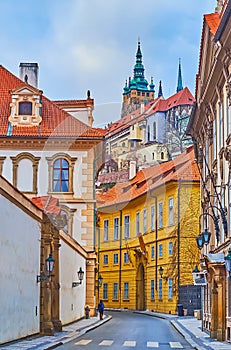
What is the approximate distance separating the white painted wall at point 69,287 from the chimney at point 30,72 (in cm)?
1520

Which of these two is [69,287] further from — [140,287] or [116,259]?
[116,259]

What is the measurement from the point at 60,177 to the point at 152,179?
2032cm

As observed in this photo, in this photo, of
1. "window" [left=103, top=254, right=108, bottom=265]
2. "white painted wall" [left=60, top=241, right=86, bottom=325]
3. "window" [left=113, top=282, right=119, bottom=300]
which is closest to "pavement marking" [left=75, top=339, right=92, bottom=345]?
"white painted wall" [left=60, top=241, right=86, bottom=325]

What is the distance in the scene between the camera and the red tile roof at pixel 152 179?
54094 millimetres

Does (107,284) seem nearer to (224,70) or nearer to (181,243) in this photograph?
(181,243)

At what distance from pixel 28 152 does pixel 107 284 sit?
2916cm

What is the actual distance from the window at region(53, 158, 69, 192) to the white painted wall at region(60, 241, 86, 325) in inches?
186

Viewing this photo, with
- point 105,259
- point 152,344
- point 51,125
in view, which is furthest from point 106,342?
point 105,259

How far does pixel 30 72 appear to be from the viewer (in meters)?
51.3

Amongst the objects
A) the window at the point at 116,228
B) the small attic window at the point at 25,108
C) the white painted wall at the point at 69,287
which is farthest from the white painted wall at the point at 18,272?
the window at the point at 116,228

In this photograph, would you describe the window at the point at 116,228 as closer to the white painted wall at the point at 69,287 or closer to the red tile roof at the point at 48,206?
the white painted wall at the point at 69,287

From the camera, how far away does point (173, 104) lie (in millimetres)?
137375

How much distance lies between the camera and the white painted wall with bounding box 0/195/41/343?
20.3m

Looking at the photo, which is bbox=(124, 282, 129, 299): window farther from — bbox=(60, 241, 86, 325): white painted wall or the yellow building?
bbox=(60, 241, 86, 325): white painted wall
